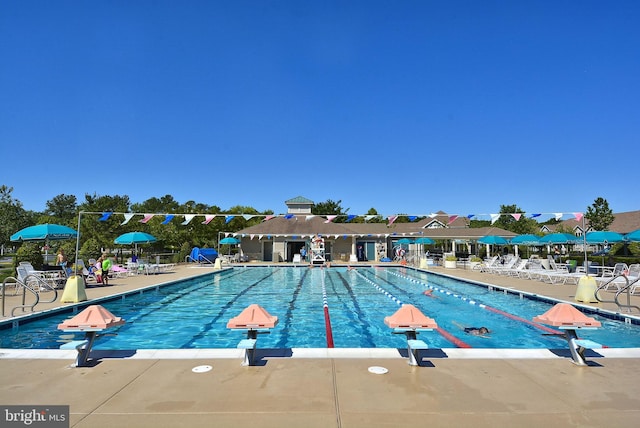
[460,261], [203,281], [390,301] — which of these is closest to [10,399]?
[390,301]

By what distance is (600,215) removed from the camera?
120ft

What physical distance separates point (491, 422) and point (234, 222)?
151ft

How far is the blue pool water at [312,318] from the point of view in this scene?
293 inches

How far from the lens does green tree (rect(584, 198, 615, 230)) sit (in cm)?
3628

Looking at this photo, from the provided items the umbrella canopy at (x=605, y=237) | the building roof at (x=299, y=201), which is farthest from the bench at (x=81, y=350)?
the building roof at (x=299, y=201)

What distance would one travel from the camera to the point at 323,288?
15523 millimetres

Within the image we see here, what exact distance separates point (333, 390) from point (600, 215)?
41807 mm

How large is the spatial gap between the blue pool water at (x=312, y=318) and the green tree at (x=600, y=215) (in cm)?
2840

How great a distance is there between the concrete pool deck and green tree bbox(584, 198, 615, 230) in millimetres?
38294

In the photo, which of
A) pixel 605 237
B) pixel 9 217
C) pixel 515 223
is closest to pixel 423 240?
pixel 605 237

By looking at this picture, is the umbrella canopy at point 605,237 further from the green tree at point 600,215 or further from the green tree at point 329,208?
the green tree at point 329,208

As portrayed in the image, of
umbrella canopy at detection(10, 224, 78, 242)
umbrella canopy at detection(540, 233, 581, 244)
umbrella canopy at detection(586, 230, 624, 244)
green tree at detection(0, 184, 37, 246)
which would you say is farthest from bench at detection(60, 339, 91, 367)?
green tree at detection(0, 184, 37, 246)

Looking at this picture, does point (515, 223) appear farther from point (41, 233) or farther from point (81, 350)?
point (81, 350)

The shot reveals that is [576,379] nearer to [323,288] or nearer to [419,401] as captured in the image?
[419,401]
